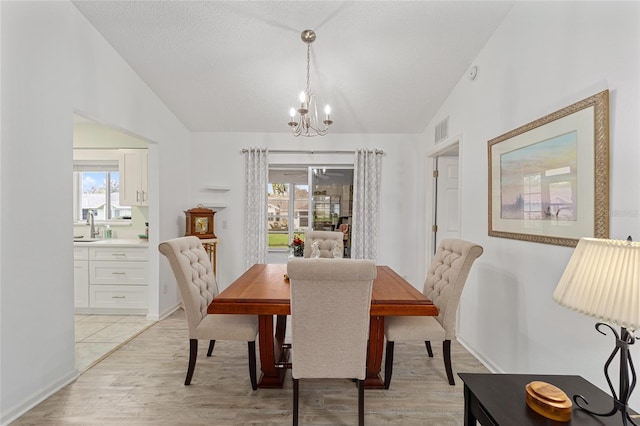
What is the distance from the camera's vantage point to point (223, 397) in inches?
82.8

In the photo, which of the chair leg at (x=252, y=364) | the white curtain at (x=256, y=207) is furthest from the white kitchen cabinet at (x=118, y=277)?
the chair leg at (x=252, y=364)

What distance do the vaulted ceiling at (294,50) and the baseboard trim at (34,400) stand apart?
2792 mm

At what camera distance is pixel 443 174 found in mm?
4098

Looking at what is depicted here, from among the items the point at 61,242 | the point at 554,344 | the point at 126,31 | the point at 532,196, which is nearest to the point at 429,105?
the point at 532,196

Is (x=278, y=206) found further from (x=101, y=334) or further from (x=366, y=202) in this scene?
(x=101, y=334)

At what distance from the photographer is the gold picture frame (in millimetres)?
1617

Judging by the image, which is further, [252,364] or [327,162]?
[327,162]

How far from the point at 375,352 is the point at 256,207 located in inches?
108

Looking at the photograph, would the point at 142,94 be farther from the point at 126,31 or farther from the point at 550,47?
the point at 550,47

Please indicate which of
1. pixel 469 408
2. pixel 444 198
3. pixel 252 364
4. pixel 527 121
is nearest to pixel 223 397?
pixel 252 364

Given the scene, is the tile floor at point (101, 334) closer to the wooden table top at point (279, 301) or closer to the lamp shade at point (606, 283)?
the wooden table top at point (279, 301)

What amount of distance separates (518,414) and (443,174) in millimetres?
3411

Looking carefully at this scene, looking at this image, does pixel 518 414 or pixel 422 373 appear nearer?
pixel 518 414

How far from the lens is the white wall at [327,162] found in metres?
4.40
